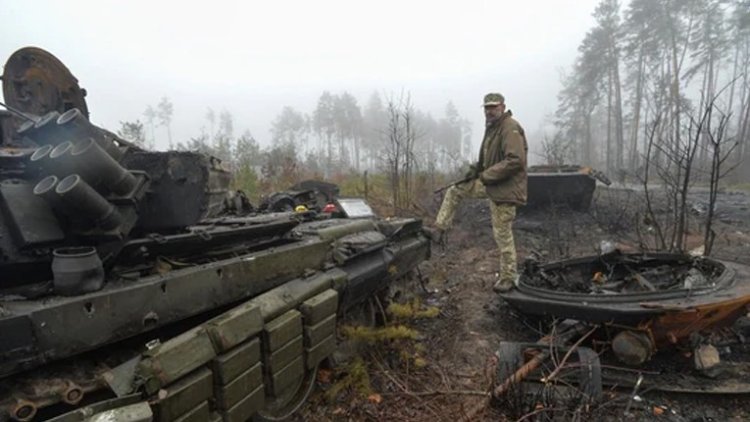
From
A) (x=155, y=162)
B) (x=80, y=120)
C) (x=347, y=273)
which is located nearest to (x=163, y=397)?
(x=155, y=162)

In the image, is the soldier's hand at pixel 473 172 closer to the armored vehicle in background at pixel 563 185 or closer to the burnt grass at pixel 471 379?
the burnt grass at pixel 471 379

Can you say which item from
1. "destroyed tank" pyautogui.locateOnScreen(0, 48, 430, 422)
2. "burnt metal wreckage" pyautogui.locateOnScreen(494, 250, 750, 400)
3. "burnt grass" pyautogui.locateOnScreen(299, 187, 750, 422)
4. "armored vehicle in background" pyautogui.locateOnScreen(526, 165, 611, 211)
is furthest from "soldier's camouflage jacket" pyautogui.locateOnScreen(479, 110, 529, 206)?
"armored vehicle in background" pyautogui.locateOnScreen(526, 165, 611, 211)

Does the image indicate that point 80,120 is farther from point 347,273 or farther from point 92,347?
point 347,273

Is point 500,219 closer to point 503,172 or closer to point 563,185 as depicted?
point 503,172

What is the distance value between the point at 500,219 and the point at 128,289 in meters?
4.40

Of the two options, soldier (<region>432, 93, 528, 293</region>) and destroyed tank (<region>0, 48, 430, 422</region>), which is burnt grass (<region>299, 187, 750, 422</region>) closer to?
destroyed tank (<region>0, 48, 430, 422</region>)

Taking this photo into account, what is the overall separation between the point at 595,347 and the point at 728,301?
1.12 meters

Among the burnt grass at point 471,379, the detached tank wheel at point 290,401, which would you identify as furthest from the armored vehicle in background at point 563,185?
the detached tank wheel at point 290,401

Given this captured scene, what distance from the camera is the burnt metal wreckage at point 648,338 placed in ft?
12.3

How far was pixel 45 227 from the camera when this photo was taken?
2.59 m

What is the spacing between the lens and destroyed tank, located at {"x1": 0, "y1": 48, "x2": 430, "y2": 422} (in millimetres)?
2232

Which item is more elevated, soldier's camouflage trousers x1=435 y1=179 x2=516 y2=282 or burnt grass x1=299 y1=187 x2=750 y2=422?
soldier's camouflage trousers x1=435 y1=179 x2=516 y2=282

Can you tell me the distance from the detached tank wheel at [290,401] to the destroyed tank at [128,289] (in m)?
0.01

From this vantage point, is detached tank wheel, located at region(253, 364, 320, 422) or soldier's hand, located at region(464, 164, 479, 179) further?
soldier's hand, located at region(464, 164, 479, 179)
